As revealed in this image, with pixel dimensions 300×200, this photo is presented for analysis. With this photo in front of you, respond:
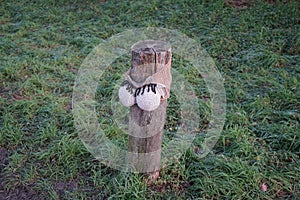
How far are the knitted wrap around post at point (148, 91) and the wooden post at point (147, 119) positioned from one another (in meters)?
0.02

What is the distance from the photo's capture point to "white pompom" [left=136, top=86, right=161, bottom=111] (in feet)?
6.28

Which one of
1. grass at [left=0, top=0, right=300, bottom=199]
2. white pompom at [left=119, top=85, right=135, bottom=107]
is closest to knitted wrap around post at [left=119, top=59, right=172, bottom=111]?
white pompom at [left=119, top=85, right=135, bottom=107]

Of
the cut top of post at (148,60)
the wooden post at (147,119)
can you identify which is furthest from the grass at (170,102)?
the cut top of post at (148,60)

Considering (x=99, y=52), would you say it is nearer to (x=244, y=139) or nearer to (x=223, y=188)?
(x=244, y=139)

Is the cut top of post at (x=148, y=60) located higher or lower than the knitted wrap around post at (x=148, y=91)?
higher

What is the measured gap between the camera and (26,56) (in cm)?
434

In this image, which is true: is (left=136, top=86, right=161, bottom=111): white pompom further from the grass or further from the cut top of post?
the grass

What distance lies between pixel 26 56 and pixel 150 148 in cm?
285

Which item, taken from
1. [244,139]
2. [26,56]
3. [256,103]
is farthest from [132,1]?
[244,139]

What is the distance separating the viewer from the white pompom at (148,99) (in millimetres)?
1915

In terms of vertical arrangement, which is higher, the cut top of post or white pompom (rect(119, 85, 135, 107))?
the cut top of post

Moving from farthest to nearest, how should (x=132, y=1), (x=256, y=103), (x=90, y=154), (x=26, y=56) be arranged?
(x=132, y=1)
(x=26, y=56)
(x=256, y=103)
(x=90, y=154)

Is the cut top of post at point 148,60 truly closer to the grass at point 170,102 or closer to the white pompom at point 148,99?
the white pompom at point 148,99

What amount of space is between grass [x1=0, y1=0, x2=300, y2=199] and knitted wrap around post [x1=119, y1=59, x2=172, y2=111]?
0.65m
